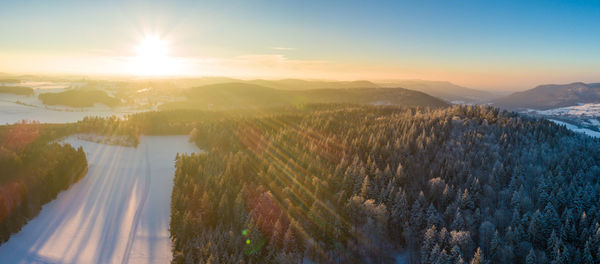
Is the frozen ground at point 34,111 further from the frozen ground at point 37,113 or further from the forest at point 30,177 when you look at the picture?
the forest at point 30,177

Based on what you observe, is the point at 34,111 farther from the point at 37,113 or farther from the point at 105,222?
the point at 105,222

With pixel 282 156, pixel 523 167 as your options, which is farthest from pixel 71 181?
pixel 523 167

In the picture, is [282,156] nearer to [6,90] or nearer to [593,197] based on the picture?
[593,197]

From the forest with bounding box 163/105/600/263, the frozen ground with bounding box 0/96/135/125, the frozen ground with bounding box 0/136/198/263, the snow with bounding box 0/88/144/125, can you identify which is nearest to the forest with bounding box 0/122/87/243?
the frozen ground with bounding box 0/136/198/263

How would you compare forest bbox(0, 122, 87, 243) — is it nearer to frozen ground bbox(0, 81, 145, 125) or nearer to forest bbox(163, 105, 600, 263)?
forest bbox(163, 105, 600, 263)

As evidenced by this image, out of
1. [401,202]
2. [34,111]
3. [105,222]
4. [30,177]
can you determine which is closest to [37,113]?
[34,111]
